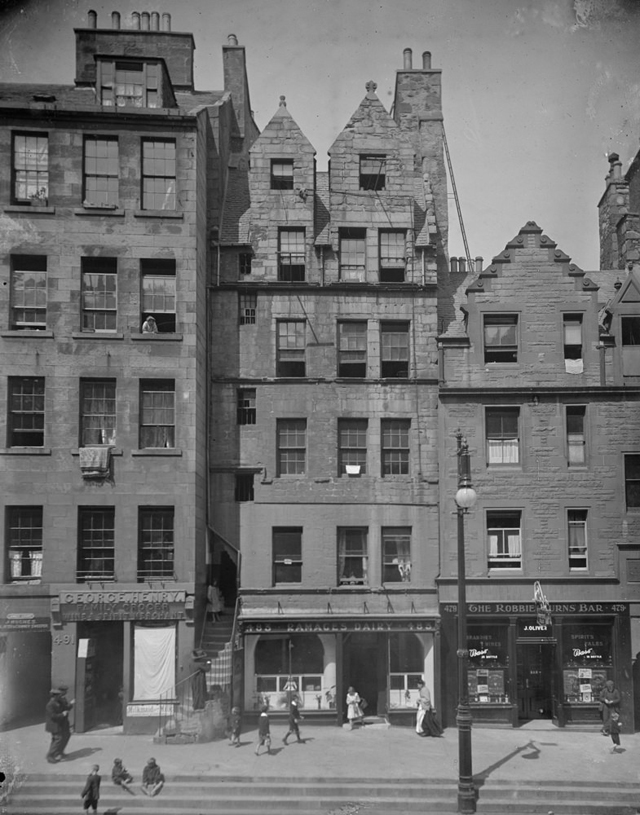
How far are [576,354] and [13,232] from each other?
19.2 meters

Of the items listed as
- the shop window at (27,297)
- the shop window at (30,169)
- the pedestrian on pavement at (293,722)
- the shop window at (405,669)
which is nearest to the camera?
the pedestrian on pavement at (293,722)

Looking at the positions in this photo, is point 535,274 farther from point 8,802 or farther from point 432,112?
point 8,802

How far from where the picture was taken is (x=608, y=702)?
25.7m

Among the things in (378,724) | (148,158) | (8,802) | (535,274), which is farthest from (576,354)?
(8,802)

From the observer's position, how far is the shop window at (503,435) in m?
29.3

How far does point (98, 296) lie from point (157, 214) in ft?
10.9

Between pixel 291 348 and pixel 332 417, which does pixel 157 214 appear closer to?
pixel 291 348

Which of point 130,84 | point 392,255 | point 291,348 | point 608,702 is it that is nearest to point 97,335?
point 291,348

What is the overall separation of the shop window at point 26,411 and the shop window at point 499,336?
49.3 feet

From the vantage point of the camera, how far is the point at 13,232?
89.4ft

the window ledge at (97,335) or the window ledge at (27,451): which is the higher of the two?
the window ledge at (97,335)

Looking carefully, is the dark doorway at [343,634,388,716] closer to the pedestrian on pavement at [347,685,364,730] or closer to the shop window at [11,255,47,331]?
the pedestrian on pavement at [347,685,364,730]

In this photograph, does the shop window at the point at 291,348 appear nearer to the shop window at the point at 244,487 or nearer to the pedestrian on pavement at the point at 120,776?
the shop window at the point at 244,487

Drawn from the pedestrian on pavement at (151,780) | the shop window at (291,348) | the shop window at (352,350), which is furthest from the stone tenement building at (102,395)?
the shop window at (352,350)
